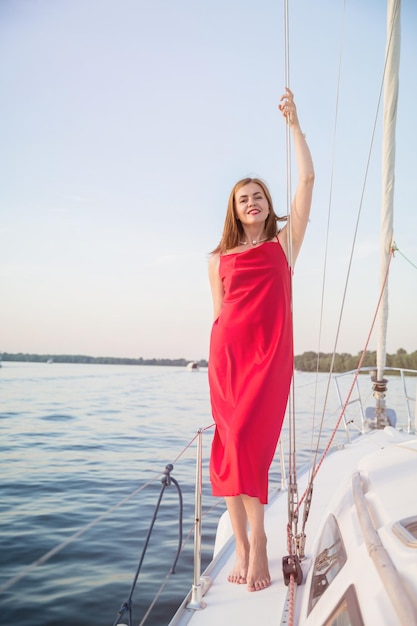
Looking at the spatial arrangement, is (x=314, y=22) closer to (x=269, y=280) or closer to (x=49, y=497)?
(x=269, y=280)

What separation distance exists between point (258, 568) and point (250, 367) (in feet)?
2.48

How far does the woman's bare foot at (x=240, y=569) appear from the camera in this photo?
6.94ft

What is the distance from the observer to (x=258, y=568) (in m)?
2.04

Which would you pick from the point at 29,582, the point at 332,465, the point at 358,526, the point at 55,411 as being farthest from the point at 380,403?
the point at 55,411

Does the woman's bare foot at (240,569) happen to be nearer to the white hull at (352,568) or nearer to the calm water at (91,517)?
the white hull at (352,568)

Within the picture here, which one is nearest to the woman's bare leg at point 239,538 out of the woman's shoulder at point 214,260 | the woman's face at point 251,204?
the woman's shoulder at point 214,260

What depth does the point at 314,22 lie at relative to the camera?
15.6ft

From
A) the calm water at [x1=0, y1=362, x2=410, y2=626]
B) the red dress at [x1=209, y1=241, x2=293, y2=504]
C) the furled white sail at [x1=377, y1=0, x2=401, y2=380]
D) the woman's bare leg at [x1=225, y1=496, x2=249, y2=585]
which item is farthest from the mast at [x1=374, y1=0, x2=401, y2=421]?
the woman's bare leg at [x1=225, y1=496, x2=249, y2=585]

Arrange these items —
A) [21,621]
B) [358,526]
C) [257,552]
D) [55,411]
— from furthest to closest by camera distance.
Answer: [55,411]
[21,621]
[257,552]
[358,526]

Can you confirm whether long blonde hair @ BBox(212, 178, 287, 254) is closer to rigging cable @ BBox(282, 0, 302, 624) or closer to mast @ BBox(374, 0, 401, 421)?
rigging cable @ BBox(282, 0, 302, 624)

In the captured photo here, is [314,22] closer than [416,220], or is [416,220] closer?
[314,22]

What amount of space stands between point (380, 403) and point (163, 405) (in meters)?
13.9

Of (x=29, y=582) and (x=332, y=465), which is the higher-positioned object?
(x=332, y=465)

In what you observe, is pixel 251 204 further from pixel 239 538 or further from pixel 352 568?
pixel 352 568
